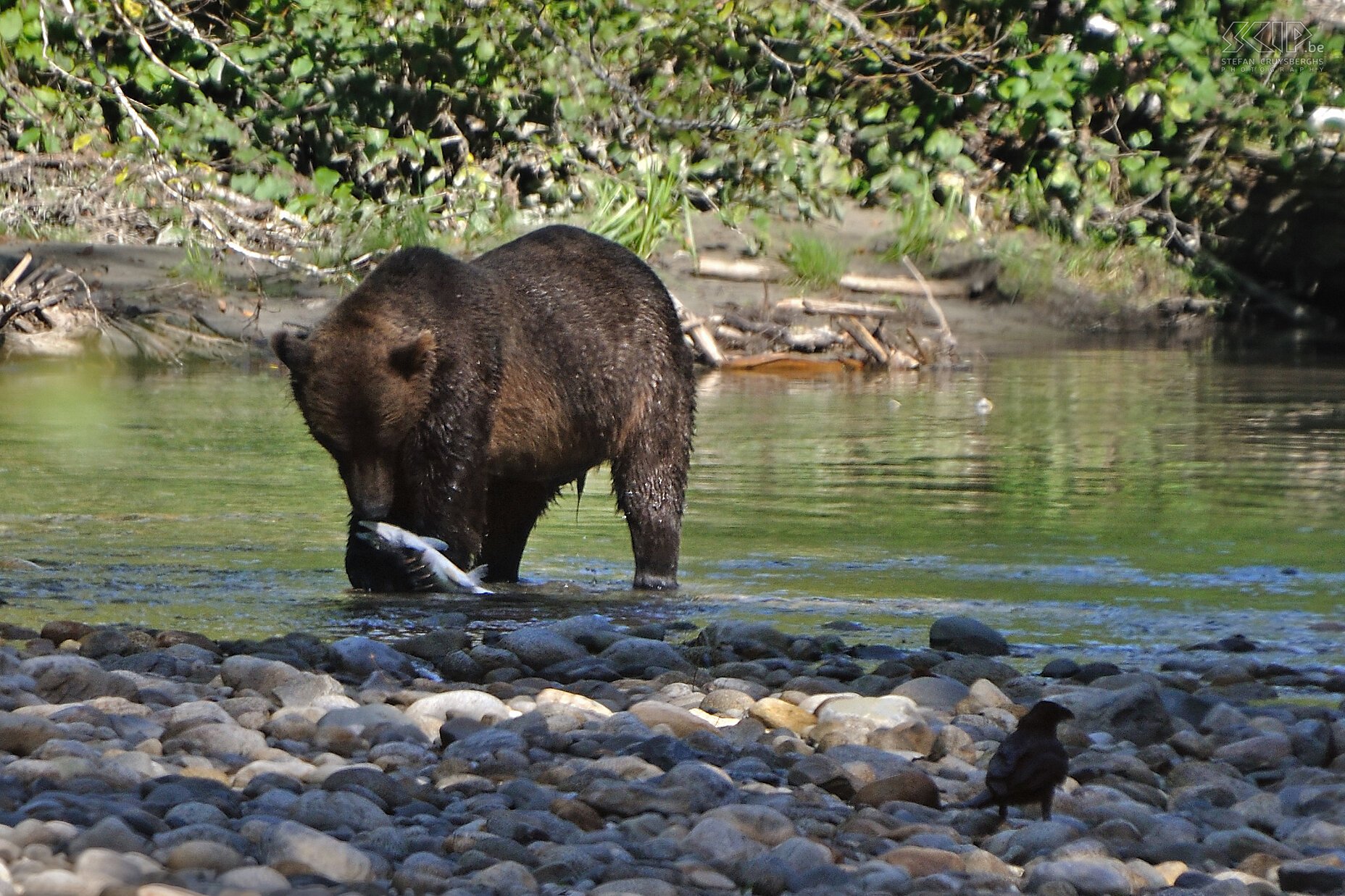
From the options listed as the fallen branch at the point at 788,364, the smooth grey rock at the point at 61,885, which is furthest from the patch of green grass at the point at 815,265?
the smooth grey rock at the point at 61,885

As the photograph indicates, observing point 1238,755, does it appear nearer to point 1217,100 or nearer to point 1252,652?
point 1252,652

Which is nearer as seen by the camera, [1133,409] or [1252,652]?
[1252,652]

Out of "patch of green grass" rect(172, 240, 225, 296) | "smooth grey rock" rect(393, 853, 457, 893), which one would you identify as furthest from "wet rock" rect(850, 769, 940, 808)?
"patch of green grass" rect(172, 240, 225, 296)

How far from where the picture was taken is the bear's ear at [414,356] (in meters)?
6.65

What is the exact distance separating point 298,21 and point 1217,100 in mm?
10337

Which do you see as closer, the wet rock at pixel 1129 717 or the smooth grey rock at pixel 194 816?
the smooth grey rock at pixel 194 816

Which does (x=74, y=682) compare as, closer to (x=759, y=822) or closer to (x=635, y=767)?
(x=635, y=767)

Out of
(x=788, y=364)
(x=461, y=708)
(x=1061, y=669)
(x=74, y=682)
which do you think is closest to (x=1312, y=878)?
(x=1061, y=669)

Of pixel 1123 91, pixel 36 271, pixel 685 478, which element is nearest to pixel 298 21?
pixel 36 271

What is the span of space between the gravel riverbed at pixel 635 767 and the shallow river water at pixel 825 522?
76 cm

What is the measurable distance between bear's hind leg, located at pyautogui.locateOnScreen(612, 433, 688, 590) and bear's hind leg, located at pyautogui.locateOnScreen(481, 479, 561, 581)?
0.33 m

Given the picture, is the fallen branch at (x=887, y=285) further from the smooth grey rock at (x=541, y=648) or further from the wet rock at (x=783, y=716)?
the wet rock at (x=783, y=716)

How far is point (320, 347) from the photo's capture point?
677 centimetres

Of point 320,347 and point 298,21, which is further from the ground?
point 298,21
